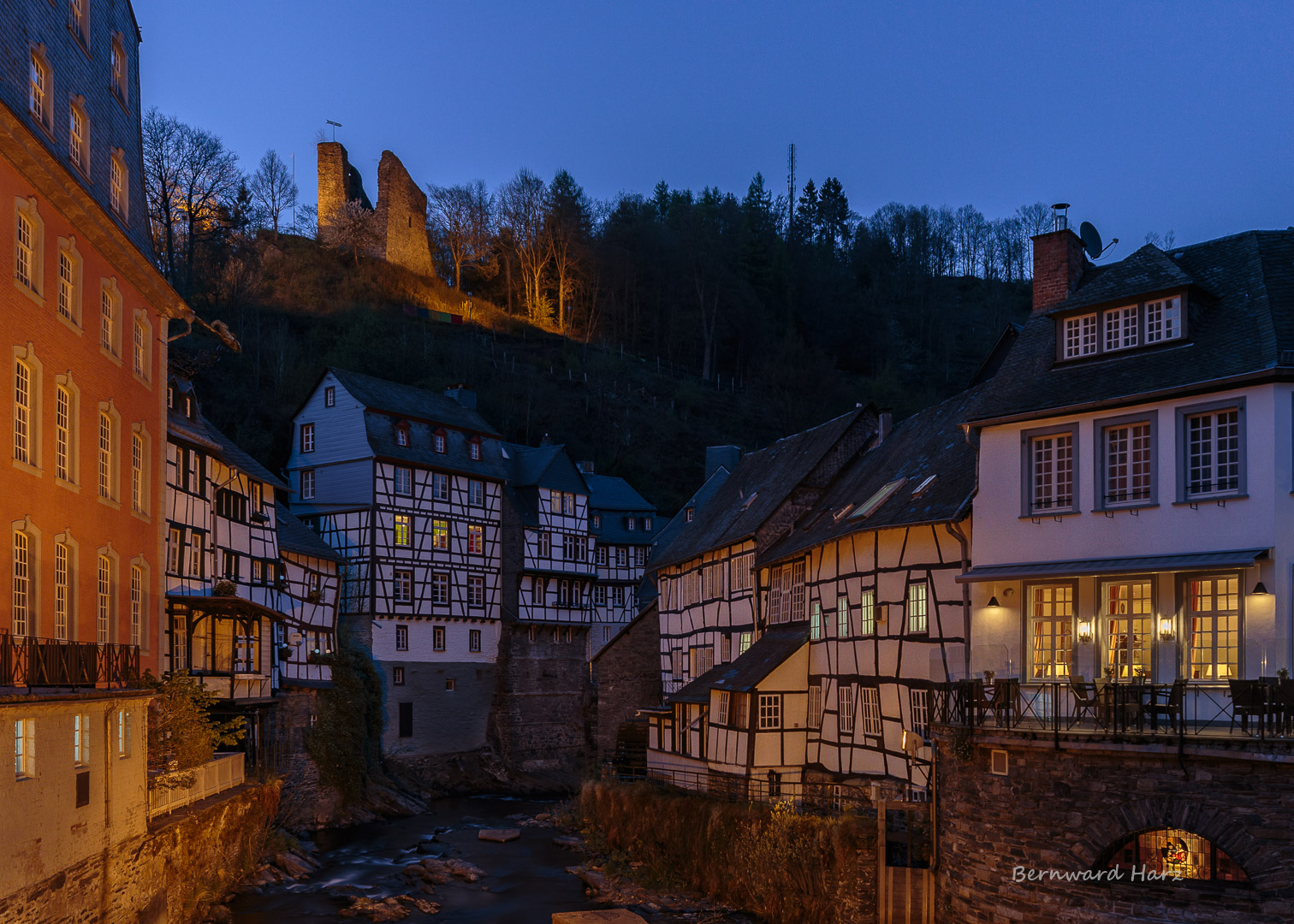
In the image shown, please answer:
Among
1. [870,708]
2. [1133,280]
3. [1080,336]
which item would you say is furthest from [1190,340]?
[870,708]

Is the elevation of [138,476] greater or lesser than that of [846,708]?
greater

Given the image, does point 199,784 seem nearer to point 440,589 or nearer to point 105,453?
point 105,453

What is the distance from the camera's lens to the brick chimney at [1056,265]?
787 inches

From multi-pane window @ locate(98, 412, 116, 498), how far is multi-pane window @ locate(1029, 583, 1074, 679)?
564 inches

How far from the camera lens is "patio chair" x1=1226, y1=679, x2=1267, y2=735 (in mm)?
13367

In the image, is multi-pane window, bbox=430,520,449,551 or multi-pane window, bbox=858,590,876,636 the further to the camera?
multi-pane window, bbox=430,520,449,551

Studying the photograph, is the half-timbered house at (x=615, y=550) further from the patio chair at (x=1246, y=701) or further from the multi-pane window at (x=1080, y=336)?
the patio chair at (x=1246, y=701)

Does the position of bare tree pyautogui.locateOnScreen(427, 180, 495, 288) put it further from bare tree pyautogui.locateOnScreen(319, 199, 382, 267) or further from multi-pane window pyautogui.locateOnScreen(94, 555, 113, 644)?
multi-pane window pyautogui.locateOnScreen(94, 555, 113, 644)

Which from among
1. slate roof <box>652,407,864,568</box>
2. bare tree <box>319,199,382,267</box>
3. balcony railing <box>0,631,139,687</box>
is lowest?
balcony railing <box>0,631,139,687</box>

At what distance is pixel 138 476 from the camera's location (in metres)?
20.5

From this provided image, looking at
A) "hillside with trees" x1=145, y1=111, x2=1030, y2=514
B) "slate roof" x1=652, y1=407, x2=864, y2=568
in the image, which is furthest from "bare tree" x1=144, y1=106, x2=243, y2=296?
"slate roof" x1=652, y1=407, x2=864, y2=568

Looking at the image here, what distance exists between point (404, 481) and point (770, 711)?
63.0 feet

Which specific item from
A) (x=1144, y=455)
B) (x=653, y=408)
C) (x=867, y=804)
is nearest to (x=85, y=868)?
(x=867, y=804)

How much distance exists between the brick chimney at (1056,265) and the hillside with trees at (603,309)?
32.4 m
